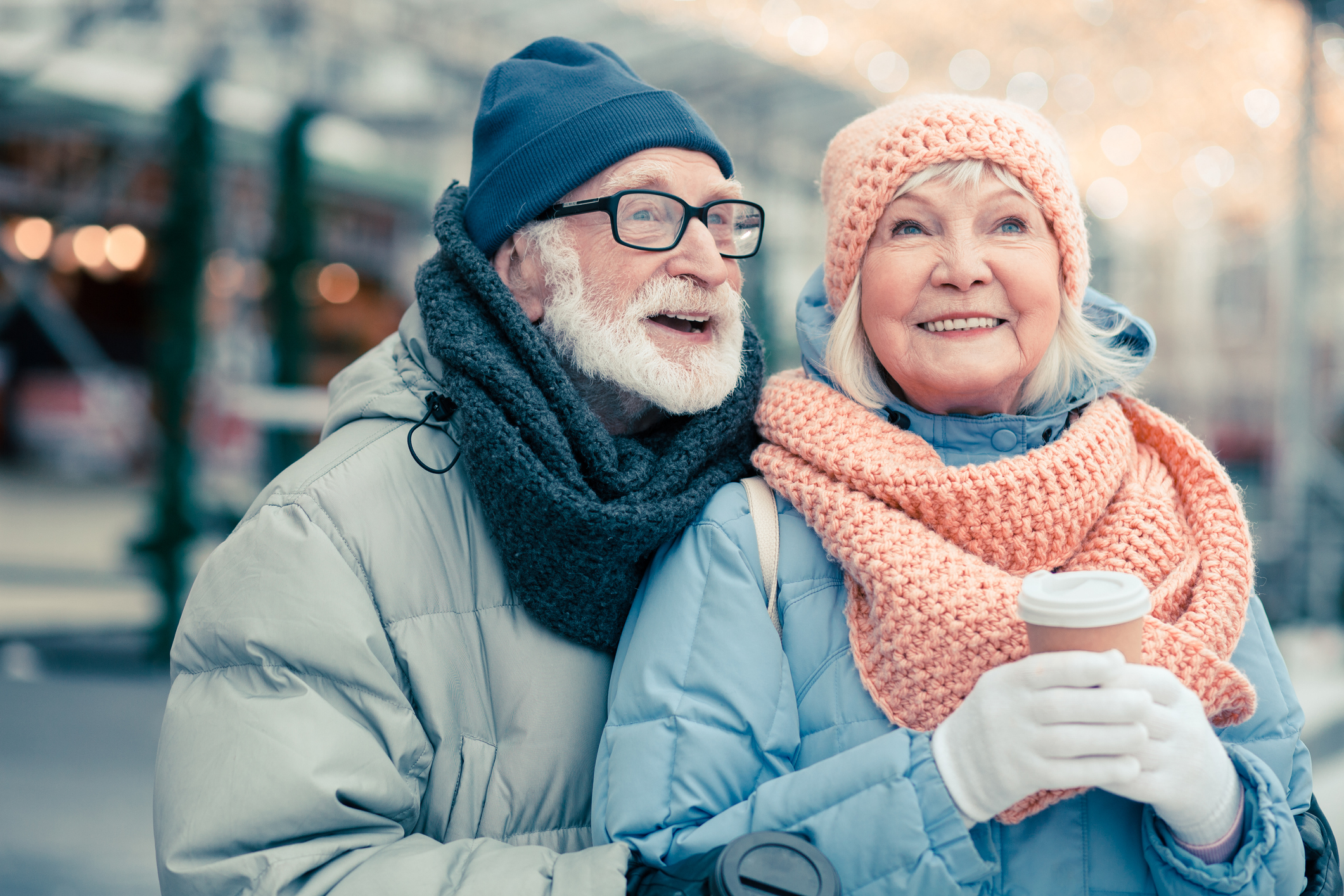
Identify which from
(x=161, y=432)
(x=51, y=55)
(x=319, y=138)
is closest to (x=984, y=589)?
(x=161, y=432)

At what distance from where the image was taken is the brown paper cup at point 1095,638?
1.31 m

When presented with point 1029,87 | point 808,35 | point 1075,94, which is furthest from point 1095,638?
point 1075,94

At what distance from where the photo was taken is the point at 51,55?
6.90m

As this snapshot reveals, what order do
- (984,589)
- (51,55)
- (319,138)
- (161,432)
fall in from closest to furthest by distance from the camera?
(984,589), (161,432), (51,55), (319,138)

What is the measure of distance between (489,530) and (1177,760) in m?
1.12

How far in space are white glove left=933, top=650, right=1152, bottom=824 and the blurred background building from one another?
0.79 m

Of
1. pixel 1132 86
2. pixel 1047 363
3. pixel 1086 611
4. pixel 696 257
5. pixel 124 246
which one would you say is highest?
pixel 1132 86

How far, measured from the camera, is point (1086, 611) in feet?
4.19

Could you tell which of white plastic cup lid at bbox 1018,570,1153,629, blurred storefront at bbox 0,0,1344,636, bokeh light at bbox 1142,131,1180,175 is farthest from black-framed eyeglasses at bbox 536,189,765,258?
bokeh light at bbox 1142,131,1180,175

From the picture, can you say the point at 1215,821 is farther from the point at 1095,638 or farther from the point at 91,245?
the point at 91,245

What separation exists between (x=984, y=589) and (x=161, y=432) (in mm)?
5396

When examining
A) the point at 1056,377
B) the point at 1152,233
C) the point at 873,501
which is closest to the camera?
the point at 873,501

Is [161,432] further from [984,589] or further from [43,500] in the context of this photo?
[43,500]

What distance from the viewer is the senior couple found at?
144cm
